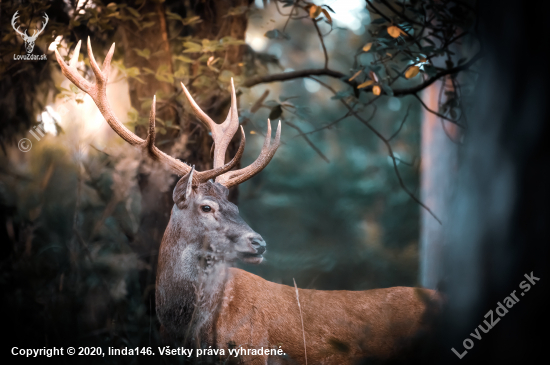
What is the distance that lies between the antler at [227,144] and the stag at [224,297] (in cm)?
5

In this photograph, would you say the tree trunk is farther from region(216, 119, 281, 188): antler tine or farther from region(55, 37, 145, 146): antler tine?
region(55, 37, 145, 146): antler tine

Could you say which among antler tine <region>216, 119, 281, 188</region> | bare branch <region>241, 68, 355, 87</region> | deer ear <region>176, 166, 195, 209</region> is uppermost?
bare branch <region>241, 68, 355, 87</region>

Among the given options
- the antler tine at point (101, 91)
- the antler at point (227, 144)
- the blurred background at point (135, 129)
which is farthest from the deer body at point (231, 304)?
the antler tine at point (101, 91)

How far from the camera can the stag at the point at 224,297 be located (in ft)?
7.39

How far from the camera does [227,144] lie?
2779 mm

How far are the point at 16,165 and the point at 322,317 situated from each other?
2.40 m

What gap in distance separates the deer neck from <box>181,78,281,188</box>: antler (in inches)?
17.5

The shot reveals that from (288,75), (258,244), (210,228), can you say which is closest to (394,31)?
(288,75)

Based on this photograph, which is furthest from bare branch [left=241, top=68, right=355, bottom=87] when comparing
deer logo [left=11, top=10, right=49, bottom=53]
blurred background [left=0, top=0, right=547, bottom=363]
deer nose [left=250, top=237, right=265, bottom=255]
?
deer logo [left=11, top=10, right=49, bottom=53]

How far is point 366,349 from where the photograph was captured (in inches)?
Result: 53.3

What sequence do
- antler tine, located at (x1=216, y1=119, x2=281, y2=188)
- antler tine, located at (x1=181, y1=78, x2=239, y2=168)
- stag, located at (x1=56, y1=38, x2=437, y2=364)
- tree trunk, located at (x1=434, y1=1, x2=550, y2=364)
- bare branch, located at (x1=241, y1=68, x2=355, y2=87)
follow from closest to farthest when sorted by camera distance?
tree trunk, located at (x1=434, y1=1, x2=550, y2=364)
stag, located at (x1=56, y1=38, x2=437, y2=364)
antler tine, located at (x1=216, y1=119, x2=281, y2=188)
antler tine, located at (x1=181, y1=78, x2=239, y2=168)
bare branch, located at (x1=241, y1=68, x2=355, y2=87)

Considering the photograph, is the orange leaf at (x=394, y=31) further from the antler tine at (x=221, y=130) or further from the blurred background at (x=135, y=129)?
the antler tine at (x=221, y=130)

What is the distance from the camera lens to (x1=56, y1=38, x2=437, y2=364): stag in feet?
7.39

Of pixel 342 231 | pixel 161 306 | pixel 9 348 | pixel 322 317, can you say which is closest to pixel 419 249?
pixel 342 231
